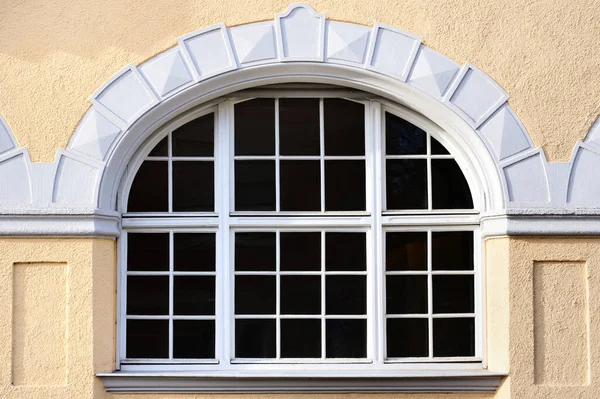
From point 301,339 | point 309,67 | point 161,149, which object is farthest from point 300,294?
point 309,67

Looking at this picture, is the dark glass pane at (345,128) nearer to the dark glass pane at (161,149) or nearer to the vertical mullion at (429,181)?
the vertical mullion at (429,181)

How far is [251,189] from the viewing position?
6887mm

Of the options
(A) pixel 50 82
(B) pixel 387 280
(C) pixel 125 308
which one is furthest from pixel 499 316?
(A) pixel 50 82

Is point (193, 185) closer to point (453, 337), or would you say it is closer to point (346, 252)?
point (346, 252)

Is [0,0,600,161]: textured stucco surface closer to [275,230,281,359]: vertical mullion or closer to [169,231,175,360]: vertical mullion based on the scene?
[169,231,175,360]: vertical mullion

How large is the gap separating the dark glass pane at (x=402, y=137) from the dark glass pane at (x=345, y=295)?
3.02ft

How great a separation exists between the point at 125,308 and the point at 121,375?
0.48 meters

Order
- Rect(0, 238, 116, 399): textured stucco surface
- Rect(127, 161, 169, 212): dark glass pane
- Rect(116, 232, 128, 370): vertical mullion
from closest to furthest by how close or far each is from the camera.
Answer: Rect(0, 238, 116, 399): textured stucco surface < Rect(116, 232, 128, 370): vertical mullion < Rect(127, 161, 169, 212): dark glass pane

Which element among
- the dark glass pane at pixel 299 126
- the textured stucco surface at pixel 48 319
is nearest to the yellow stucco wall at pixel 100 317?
the textured stucco surface at pixel 48 319

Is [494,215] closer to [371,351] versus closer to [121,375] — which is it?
[371,351]

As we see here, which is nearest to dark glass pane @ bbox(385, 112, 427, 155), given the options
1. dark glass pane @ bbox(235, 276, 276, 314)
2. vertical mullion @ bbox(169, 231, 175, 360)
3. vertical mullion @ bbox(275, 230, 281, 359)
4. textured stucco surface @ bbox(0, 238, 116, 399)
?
vertical mullion @ bbox(275, 230, 281, 359)

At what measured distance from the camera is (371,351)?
6.82m

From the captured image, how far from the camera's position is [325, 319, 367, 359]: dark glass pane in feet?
22.5

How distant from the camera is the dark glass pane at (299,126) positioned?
6918mm
